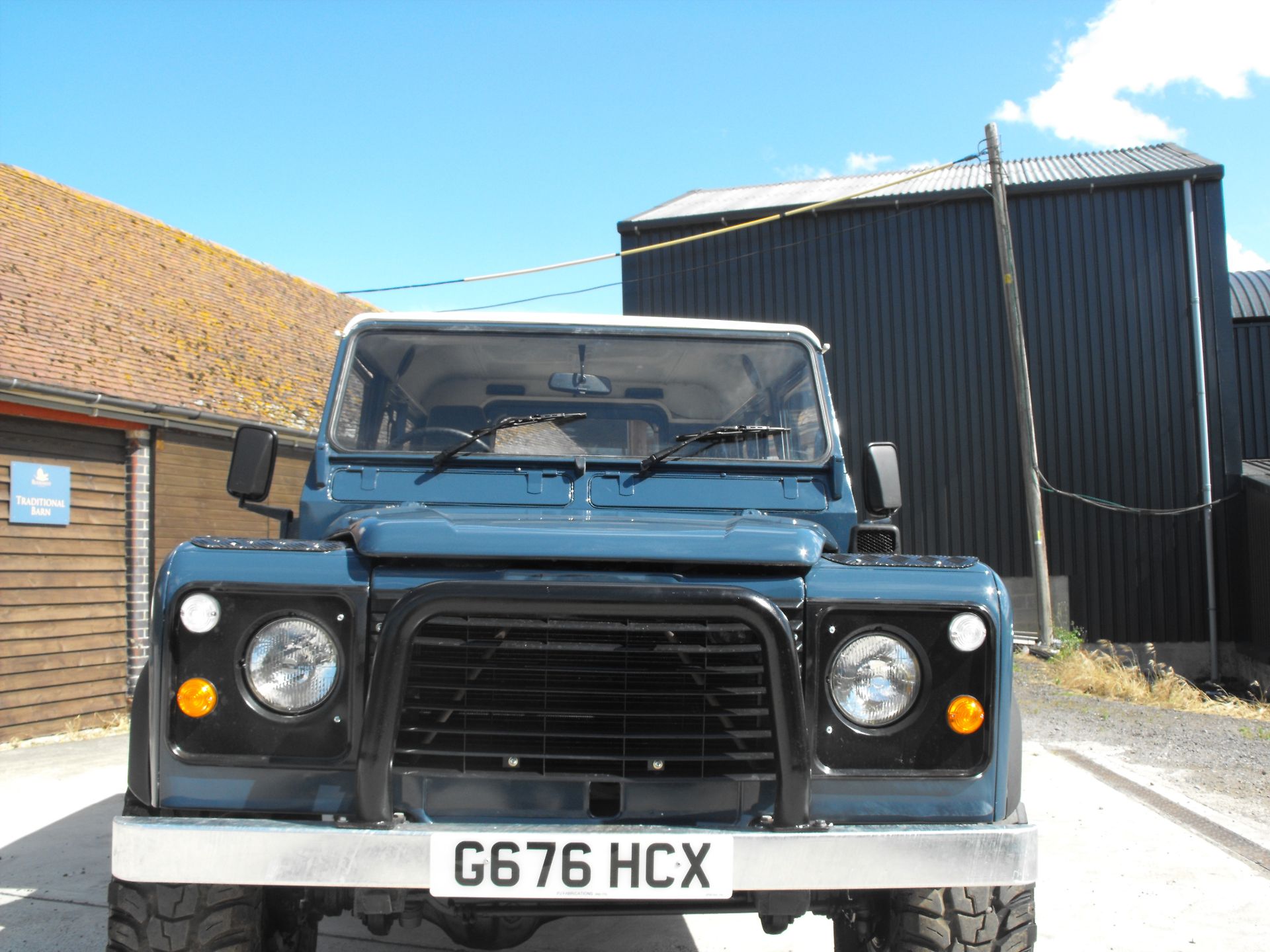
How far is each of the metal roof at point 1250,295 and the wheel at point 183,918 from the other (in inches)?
715

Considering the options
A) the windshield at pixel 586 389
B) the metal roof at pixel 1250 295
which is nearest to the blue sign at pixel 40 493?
the windshield at pixel 586 389

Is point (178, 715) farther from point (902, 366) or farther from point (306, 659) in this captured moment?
point (902, 366)

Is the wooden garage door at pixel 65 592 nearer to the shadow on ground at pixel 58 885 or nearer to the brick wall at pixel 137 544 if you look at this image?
the brick wall at pixel 137 544

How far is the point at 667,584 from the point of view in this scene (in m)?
2.09

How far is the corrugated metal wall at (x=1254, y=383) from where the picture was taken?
16.2m

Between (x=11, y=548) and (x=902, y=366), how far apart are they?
36.0ft

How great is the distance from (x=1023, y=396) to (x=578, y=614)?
11368mm

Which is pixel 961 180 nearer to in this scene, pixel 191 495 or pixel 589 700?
pixel 191 495

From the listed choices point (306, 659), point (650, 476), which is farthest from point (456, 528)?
point (650, 476)

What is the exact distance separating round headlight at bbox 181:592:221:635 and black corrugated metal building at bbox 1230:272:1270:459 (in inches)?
681

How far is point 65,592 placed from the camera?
8.40 meters

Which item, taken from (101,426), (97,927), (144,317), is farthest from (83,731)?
(97,927)

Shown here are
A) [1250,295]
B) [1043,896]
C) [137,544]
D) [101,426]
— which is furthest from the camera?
[1250,295]

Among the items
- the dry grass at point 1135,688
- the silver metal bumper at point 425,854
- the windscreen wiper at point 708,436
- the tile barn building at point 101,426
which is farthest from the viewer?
the dry grass at point 1135,688
